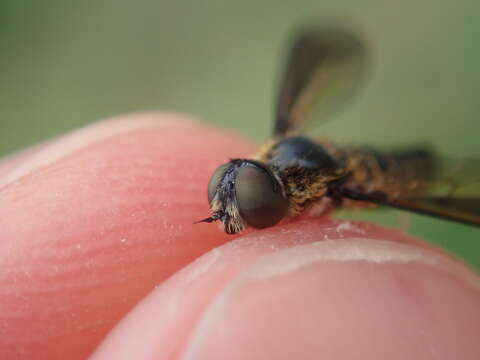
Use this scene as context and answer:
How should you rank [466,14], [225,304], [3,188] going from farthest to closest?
[466,14] → [3,188] → [225,304]

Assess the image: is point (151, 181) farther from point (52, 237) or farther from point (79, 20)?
point (79, 20)

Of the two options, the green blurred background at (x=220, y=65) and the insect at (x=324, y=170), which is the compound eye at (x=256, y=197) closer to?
the insect at (x=324, y=170)

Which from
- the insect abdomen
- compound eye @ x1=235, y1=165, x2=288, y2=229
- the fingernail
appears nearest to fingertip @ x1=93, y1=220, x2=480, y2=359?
the fingernail

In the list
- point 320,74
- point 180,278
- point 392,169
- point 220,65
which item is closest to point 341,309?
point 180,278

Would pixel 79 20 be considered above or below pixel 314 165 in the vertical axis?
above

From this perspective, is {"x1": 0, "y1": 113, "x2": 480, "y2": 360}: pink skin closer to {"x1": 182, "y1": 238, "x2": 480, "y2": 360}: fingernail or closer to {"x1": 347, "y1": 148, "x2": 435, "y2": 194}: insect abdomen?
{"x1": 182, "y1": 238, "x2": 480, "y2": 360}: fingernail

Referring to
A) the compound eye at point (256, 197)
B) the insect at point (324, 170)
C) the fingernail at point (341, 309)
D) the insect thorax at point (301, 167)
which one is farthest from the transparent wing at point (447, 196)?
the compound eye at point (256, 197)

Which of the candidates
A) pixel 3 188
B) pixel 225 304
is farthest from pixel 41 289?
pixel 225 304
